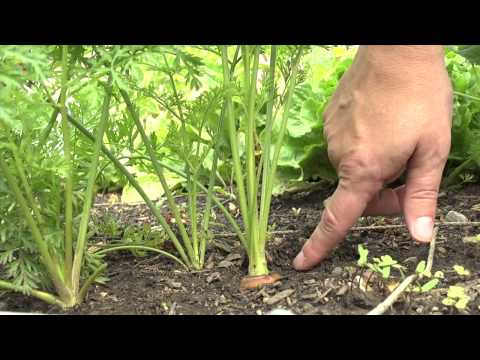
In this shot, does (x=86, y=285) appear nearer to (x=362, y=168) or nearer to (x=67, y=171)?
(x=67, y=171)

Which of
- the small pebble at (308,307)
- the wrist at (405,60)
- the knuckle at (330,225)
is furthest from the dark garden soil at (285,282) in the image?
the wrist at (405,60)

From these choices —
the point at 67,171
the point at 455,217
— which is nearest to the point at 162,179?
the point at 67,171

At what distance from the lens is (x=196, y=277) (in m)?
1.81

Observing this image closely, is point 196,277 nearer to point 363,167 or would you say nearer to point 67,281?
point 67,281

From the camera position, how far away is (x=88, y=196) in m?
1.56

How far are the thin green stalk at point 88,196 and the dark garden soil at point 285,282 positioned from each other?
81 mm

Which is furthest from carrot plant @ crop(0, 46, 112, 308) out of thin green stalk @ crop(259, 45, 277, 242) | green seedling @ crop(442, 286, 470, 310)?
green seedling @ crop(442, 286, 470, 310)

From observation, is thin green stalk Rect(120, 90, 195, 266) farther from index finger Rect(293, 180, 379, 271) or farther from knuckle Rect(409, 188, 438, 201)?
knuckle Rect(409, 188, 438, 201)

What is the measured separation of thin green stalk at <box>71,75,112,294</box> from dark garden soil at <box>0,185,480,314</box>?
0.08 metres

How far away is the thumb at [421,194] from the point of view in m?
1.51

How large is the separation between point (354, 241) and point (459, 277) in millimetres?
409

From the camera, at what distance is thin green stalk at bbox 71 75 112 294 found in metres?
1.54

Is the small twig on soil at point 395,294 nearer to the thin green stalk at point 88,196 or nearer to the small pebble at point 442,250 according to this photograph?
the small pebble at point 442,250

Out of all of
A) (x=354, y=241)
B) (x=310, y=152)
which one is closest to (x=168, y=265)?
(x=354, y=241)
